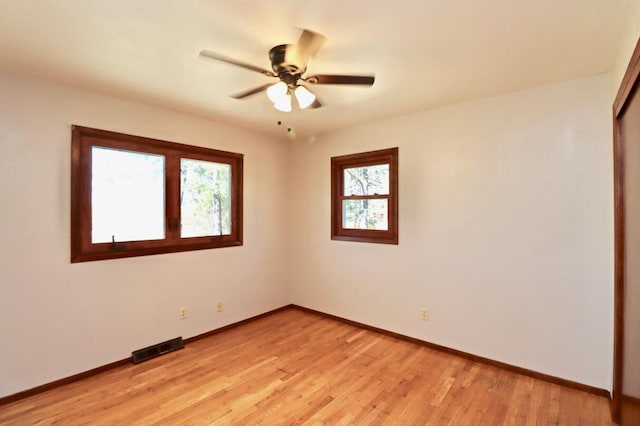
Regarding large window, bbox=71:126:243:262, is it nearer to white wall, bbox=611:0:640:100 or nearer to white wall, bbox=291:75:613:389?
white wall, bbox=291:75:613:389

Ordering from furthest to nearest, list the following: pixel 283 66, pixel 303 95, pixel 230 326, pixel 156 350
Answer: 1. pixel 230 326
2. pixel 156 350
3. pixel 303 95
4. pixel 283 66

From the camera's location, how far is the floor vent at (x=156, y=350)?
278 centimetres

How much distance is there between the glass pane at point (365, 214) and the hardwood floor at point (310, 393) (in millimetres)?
1370

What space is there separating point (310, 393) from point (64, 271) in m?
2.23

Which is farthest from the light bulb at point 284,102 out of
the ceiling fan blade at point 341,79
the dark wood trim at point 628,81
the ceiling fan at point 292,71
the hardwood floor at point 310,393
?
the hardwood floor at point 310,393

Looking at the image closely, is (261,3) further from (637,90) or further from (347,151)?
(347,151)

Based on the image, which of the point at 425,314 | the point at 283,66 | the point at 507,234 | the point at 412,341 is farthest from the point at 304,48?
the point at 412,341

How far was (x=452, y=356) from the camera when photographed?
9.52 feet

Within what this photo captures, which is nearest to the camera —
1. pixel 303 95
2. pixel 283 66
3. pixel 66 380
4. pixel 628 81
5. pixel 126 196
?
pixel 628 81

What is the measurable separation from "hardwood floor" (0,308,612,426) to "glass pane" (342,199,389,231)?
54.0 inches

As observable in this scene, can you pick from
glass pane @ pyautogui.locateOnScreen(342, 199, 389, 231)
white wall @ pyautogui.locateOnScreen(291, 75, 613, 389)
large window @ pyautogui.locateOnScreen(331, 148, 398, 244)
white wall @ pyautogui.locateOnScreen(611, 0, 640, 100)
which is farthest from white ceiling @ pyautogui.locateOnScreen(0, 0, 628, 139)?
glass pane @ pyautogui.locateOnScreen(342, 199, 389, 231)

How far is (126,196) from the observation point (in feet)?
9.20

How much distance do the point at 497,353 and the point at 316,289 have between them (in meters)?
2.21

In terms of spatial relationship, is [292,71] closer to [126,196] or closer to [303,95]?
[303,95]
